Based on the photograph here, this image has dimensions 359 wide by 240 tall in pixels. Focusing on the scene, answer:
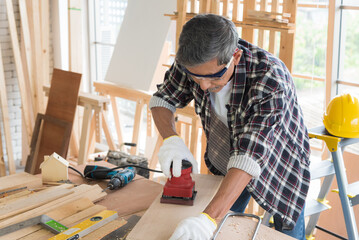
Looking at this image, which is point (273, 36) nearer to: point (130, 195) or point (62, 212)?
point (130, 195)

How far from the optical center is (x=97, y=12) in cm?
517

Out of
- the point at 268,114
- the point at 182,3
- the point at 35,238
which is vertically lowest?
the point at 35,238

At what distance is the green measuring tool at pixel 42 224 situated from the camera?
1502mm

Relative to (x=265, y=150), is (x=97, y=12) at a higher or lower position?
higher

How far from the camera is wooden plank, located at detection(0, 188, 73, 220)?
163cm

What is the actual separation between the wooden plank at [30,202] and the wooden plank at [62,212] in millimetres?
90

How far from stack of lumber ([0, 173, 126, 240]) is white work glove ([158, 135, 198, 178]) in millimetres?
264

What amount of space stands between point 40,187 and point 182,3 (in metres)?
1.79

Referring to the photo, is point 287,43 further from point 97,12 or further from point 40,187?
point 97,12

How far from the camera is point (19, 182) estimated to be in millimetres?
1991

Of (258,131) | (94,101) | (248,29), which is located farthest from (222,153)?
(94,101)

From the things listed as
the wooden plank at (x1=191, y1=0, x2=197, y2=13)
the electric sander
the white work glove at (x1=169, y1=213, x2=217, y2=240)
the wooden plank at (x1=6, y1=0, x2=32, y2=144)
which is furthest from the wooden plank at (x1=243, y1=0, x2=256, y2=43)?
the wooden plank at (x1=6, y1=0, x2=32, y2=144)

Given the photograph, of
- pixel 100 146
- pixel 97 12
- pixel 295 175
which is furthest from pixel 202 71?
pixel 97 12

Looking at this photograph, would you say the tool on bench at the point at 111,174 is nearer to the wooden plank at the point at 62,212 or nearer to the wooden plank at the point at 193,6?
the wooden plank at the point at 62,212
